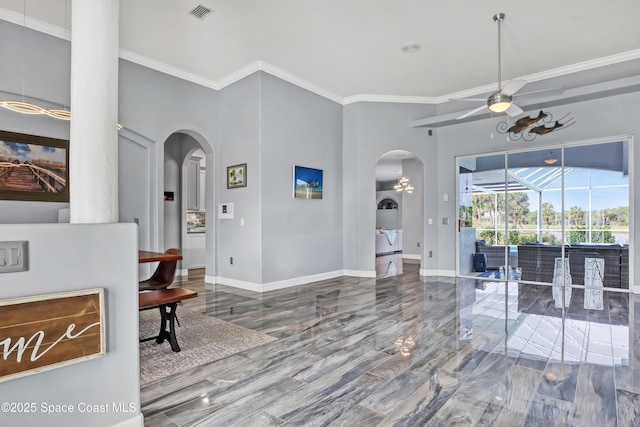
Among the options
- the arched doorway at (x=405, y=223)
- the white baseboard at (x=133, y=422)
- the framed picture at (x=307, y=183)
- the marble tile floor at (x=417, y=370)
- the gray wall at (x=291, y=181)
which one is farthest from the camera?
the arched doorway at (x=405, y=223)

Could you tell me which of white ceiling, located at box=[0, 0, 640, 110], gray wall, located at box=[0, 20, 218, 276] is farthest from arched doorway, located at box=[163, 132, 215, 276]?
white ceiling, located at box=[0, 0, 640, 110]

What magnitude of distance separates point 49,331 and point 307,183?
4695 mm

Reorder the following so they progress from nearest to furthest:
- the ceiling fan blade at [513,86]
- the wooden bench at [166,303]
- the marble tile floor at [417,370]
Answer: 1. the marble tile floor at [417,370]
2. the wooden bench at [166,303]
3. the ceiling fan blade at [513,86]

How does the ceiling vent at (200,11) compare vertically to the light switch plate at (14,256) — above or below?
above

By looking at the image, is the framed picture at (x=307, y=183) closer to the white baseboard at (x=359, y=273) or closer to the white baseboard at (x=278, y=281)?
the white baseboard at (x=278, y=281)

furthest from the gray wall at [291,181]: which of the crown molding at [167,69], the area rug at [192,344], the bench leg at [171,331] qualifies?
the bench leg at [171,331]

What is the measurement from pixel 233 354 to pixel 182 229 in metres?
4.78

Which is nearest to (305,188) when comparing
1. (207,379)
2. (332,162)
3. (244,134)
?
(332,162)

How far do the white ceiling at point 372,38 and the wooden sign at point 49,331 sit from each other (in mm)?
3482

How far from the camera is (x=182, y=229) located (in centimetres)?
701

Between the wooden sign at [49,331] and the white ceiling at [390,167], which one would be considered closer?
the wooden sign at [49,331]

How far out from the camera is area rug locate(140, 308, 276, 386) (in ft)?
8.40

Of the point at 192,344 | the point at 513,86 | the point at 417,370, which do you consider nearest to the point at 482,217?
the point at 513,86

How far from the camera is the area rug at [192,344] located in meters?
2.56
